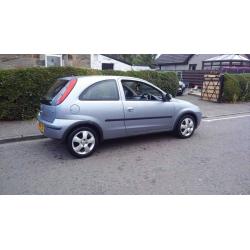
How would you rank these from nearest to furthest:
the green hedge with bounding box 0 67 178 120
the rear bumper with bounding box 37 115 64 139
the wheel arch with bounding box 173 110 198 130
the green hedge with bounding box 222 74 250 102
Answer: the rear bumper with bounding box 37 115 64 139 → the wheel arch with bounding box 173 110 198 130 → the green hedge with bounding box 0 67 178 120 → the green hedge with bounding box 222 74 250 102

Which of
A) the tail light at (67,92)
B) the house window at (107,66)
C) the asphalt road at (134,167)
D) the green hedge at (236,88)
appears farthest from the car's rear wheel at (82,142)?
the house window at (107,66)

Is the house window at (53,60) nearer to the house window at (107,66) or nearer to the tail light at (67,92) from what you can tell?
the tail light at (67,92)

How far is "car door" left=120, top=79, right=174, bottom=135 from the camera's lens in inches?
185

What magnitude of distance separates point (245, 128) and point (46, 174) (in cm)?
581

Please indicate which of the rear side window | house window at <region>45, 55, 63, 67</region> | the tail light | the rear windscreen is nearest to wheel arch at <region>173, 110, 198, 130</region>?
the rear side window

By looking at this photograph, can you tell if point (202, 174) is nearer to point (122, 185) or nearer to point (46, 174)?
point (122, 185)

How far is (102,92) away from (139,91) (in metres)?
1.00

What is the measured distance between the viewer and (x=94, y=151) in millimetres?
4492

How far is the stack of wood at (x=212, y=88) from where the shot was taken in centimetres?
1165

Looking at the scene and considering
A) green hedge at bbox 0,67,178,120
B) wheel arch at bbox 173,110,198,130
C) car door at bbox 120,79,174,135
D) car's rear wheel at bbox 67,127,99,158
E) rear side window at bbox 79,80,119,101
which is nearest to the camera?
car's rear wheel at bbox 67,127,99,158

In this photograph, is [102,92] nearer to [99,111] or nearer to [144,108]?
[99,111]

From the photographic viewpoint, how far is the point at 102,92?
174 inches

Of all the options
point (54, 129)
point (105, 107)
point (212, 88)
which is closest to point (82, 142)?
point (54, 129)

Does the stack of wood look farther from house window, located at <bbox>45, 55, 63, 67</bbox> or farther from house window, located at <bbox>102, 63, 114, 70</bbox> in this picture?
house window, located at <bbox>102, 63, 114, 70</bbox>
